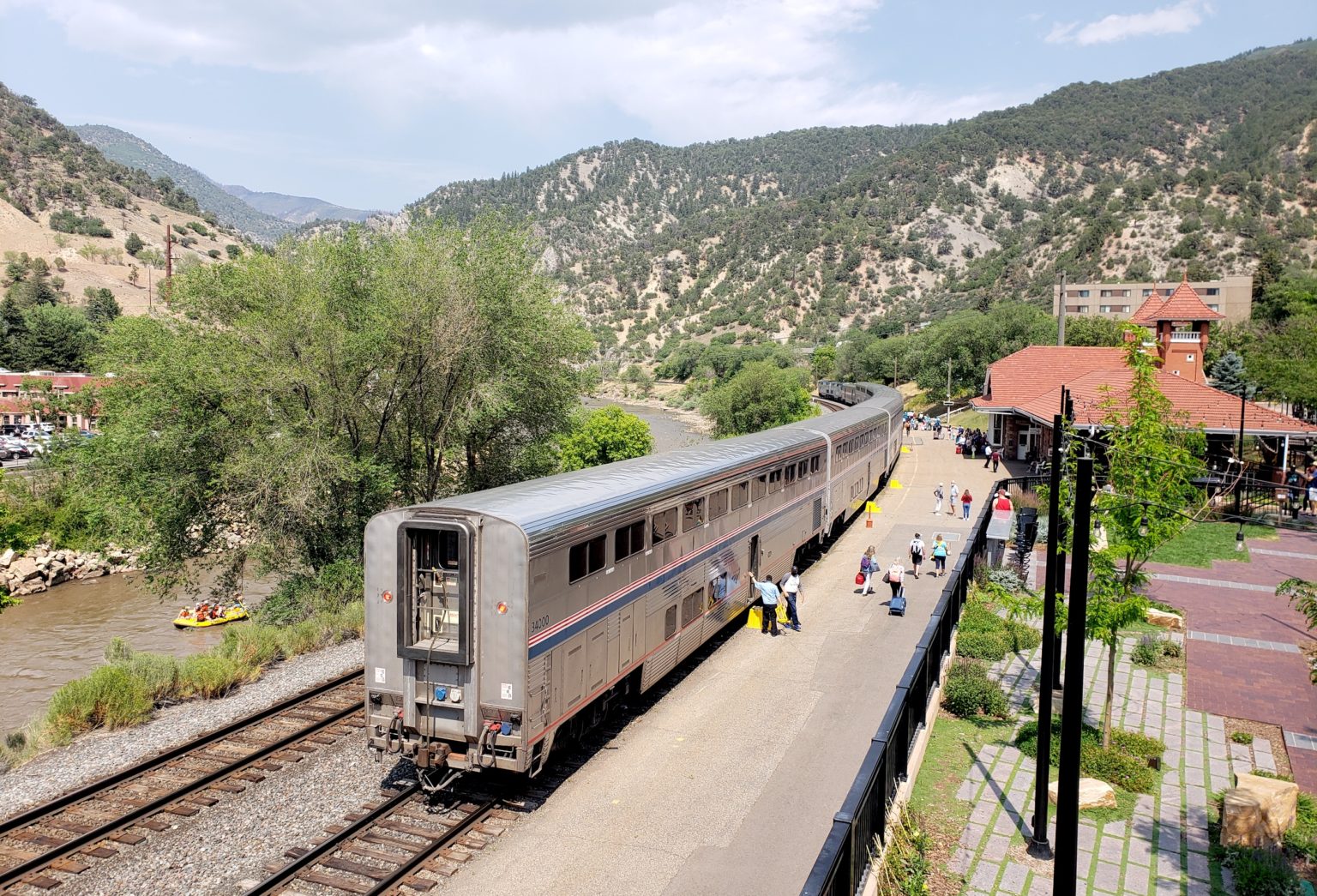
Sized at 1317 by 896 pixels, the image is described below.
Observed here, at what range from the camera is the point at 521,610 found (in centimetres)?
981

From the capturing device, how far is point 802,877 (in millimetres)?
9148

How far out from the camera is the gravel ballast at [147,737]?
36.9ft

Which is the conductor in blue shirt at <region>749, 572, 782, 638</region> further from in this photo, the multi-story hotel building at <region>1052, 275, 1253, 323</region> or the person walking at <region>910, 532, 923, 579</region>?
the multi-story hotel building at <region>1052, 275, 1253, 323</region>

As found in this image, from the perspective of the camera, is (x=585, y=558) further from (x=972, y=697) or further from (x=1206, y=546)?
(x=1206, y=546)

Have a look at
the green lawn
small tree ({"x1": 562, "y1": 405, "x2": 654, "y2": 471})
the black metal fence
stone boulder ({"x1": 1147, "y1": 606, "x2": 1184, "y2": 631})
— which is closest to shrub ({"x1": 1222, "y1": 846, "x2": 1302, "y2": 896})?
the black metal fence

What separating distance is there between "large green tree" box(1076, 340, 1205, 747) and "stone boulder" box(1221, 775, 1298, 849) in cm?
227

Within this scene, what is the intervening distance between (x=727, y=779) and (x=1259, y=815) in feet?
19.8

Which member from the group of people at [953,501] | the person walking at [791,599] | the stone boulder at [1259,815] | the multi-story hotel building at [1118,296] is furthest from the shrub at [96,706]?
the multi-story hotel building at [1118,296]

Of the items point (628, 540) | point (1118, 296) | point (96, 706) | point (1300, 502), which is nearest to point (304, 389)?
point (96, 706)

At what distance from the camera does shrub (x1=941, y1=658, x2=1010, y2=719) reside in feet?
44.9

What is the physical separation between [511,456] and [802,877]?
23.5 meters

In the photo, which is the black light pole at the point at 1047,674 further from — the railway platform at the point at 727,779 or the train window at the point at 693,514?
the train window at the point at 693,514

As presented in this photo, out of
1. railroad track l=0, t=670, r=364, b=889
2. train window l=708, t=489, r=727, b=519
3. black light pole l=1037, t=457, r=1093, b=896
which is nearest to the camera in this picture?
black light pole l=1037, t=457, r=1093, b=896

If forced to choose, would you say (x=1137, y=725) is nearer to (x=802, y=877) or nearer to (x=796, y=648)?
(x=796, y=648)
